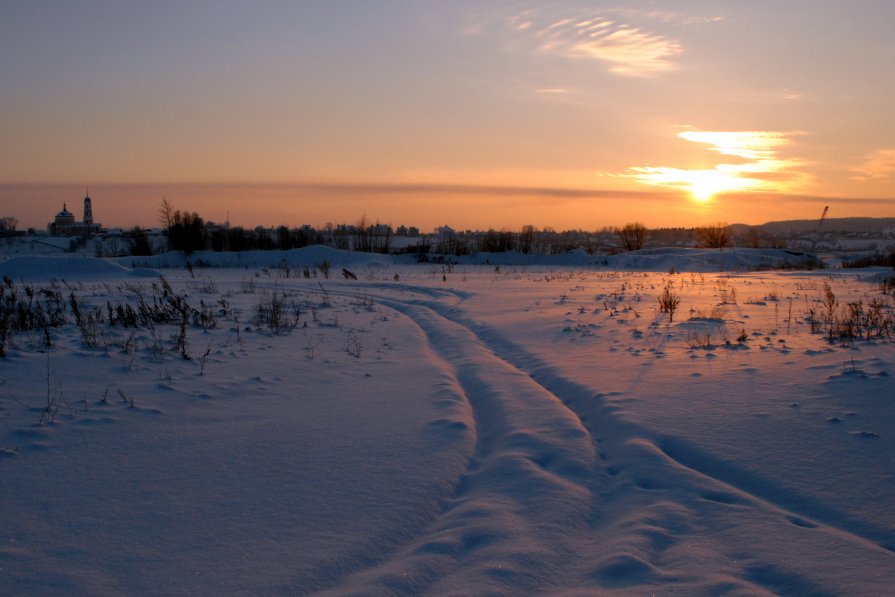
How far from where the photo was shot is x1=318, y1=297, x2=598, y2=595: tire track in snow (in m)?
3.20

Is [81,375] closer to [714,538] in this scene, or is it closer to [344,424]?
[344,424]

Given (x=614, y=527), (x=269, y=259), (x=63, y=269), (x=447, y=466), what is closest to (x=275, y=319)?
(x=447, y=466)

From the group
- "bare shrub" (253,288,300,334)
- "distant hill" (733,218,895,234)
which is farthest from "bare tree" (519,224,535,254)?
"distant hill" (733,218,895,234)

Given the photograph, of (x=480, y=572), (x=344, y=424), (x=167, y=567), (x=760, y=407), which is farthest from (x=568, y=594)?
(x=760, y=407)

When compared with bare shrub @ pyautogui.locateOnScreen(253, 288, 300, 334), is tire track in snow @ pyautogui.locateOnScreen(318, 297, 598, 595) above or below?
below

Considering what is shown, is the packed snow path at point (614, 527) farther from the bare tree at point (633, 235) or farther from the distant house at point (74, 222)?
the distant house at point (74, 222)

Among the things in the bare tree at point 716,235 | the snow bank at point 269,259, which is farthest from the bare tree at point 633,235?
the snow bank at point 269,259

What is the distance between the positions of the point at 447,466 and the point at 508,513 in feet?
Answer: 3.09

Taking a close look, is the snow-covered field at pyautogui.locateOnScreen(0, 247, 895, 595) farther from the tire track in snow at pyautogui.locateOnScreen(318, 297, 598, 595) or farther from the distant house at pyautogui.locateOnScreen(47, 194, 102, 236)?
the distant house at pyautogui.locateOnScreen(47, 194, 102, 236)

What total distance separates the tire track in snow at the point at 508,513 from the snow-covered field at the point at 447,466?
0.06 feet

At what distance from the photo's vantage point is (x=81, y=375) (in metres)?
6.66

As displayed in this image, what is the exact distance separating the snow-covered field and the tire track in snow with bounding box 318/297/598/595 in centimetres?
2

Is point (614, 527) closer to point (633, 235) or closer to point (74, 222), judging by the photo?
point (633, 235)

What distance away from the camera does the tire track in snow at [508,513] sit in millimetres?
3195
